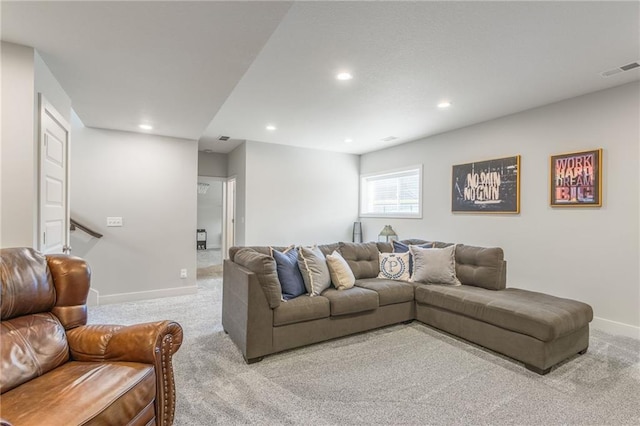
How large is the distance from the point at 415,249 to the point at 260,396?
231 centimetres

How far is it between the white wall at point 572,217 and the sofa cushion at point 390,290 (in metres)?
1.69

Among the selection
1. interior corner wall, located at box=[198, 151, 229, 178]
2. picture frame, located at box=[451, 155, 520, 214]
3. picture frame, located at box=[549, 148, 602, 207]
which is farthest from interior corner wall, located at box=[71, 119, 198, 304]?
picture frame, located at box=[549, 148, 602, 207]

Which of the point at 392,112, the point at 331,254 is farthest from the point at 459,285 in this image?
the point at 392,112

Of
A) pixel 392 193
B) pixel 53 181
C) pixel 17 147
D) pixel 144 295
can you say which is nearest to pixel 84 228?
pixel 144 295

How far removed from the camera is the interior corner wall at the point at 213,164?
257 inches

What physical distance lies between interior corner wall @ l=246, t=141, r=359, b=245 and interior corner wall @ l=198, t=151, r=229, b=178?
149 centimetres

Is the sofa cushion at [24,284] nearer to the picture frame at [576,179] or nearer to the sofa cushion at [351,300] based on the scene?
the sofa cushion at [351,300]

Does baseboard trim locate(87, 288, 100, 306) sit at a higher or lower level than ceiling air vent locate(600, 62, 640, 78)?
lower

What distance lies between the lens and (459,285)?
10.8 ft

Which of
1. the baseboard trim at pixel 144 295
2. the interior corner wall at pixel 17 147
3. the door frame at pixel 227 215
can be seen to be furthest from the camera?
the door frame at pixel 227 215

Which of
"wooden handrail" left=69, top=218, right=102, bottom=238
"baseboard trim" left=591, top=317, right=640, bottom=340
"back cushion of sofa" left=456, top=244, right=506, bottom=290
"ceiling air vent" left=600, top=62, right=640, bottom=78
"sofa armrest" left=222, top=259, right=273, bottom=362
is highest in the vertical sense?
"ceiling air vent" left=600, top=62, right=640, bottom=78

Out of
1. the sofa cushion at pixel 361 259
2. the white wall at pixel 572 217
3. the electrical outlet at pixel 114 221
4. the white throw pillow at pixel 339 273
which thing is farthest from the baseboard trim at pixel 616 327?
the electrical outlet at pixel 114 221

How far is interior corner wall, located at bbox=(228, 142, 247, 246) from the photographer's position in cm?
549

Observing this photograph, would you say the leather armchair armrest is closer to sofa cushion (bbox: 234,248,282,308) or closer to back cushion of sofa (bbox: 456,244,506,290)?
sofa cushion (bbox: 234,248,282,308)
